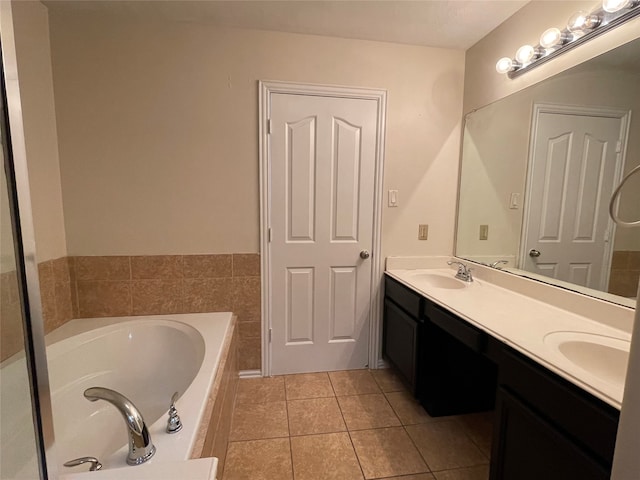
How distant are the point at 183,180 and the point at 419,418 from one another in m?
2.10

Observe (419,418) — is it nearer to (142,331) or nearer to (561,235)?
(561,235)

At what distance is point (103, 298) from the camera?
A: 1966mm

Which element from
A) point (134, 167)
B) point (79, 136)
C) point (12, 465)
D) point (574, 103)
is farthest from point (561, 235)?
point (79, 136)

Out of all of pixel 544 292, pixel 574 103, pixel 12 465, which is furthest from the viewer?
pixel 544 292

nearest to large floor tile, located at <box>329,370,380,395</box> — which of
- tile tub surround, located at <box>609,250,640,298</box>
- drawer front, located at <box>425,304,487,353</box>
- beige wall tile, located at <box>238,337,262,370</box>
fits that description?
beige wall tile, located at <box>238,337,262,370</box>

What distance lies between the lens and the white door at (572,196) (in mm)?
1286

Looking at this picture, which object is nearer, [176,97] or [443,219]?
[176,97]

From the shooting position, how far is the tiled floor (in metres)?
1.44

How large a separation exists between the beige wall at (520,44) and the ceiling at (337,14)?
78 millimetres

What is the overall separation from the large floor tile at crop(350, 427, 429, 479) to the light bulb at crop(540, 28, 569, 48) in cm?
217

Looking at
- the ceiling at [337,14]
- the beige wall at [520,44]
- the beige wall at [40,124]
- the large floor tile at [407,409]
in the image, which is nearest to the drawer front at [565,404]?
the large floor tile at [407,409]

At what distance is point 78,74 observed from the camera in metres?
1.79

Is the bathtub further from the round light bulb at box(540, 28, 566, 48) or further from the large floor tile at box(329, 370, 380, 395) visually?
A: the round light bulb at box(540, 28, 566, 48)

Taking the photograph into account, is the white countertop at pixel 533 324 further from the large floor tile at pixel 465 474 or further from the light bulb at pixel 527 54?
the light bulb at pixel 527 54
